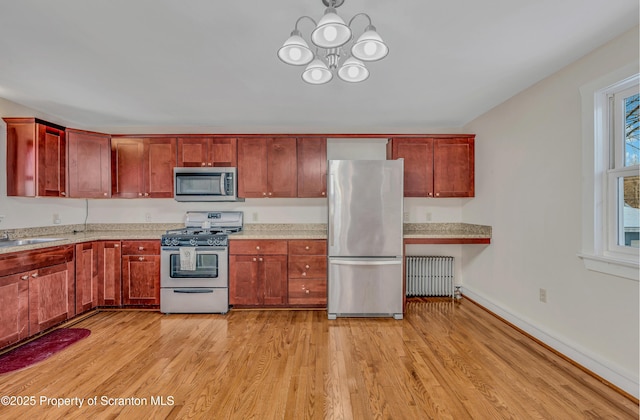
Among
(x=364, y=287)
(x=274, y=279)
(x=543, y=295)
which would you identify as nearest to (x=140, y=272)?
(x=274, y=279)

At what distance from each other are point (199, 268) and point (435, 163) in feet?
10.5

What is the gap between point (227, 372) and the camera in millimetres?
2264

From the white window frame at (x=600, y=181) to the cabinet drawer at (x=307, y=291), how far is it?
7.99 feet

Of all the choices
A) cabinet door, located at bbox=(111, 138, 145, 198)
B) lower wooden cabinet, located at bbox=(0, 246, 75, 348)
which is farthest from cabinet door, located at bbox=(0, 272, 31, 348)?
cabinet door, located at bbox=(111, 138, 145, 198)

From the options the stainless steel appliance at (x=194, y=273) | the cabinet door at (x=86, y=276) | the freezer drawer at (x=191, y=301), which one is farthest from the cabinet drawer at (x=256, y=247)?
the cabinet door at (x=86, y=276)

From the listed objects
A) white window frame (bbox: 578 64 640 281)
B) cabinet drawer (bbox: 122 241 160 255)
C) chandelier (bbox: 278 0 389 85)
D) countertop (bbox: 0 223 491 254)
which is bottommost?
cabinet drawer (bbox: 122 241 160 255)

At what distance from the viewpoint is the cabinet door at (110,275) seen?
3.53 m

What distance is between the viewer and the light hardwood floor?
1848mm

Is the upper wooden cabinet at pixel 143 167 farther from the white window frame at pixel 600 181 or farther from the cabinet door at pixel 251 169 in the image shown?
the white window frame at pixel 600 181

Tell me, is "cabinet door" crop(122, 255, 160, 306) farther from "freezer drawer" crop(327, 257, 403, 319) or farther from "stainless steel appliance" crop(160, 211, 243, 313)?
"freezer drawer" crop(327, 257, 403, 319)

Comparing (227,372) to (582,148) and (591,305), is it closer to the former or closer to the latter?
(591,305)

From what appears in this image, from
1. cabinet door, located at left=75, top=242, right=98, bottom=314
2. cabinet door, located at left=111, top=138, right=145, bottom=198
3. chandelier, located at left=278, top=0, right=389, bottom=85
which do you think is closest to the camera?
chandelier, located at left=278, top=0, right=389, bottom=85

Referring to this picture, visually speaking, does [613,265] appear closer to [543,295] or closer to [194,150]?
[543,295]

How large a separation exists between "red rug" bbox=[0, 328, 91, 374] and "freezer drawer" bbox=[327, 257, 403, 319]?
8.19 ft
